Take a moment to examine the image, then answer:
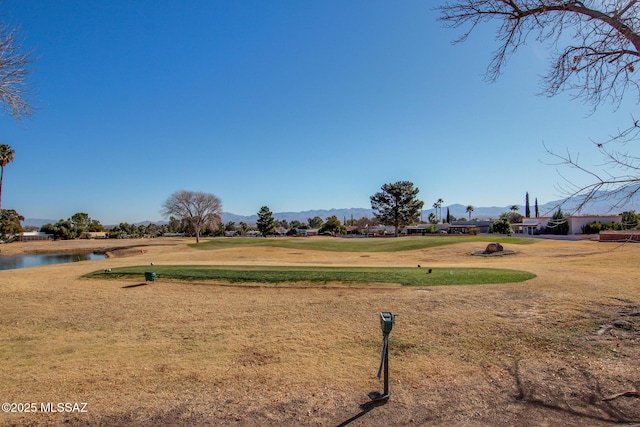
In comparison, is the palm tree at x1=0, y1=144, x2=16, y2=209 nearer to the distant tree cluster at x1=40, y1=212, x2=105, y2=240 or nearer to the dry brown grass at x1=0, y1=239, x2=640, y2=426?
the dry brown grass at x1=0, y1=239, x2=640, y2=426

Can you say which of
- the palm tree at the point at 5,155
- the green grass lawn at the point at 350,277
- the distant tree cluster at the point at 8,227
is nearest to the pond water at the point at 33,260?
the palm tree at the point at 5,155

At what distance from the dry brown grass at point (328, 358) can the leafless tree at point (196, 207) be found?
2079 inches

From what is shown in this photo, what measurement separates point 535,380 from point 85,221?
114 m

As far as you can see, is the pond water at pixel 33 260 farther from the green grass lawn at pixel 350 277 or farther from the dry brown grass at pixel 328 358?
the dry brown grass at pixel 328 358

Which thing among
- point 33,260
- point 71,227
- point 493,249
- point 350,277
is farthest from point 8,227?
point 493,249

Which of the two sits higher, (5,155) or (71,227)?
(5,155)

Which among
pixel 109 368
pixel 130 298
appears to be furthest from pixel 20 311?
pixel 109 368

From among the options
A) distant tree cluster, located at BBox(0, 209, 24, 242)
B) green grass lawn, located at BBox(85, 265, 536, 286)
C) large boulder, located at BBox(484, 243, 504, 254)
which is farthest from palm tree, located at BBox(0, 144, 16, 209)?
large boulder, located at BBox(484, 243, 504, 254)

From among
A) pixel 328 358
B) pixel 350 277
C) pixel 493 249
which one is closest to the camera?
pixel 328 358

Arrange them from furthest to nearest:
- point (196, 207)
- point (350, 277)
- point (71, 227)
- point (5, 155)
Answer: point (71, 227) → point (196, 207) → point (5, 155) → point (350, 277)

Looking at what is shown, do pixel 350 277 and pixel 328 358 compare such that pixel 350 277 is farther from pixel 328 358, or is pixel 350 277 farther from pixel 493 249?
pixel 493 249

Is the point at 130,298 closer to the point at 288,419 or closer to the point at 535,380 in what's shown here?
the point at 288,419

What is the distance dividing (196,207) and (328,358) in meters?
62.5

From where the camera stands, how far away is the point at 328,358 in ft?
21.6
